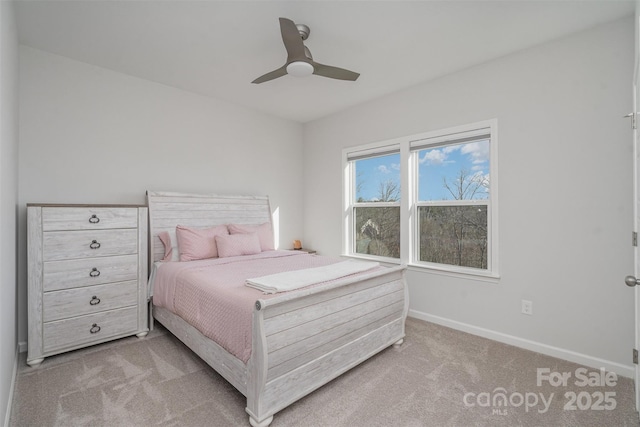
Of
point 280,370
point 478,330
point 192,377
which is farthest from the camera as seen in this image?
point 478,330

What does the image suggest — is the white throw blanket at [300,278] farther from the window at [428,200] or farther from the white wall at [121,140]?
the white wall at [121,140]

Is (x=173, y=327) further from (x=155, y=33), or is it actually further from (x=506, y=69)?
(x=506, y=69)

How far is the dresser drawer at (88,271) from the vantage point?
96.3 inches

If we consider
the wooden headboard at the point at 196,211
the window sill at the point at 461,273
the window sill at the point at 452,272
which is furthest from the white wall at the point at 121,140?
the window sill at the point at 461,273

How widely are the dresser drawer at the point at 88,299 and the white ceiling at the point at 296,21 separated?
6.78ft

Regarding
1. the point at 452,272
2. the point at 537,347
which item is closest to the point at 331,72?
the point at 452,272

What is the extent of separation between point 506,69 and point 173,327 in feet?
12.2

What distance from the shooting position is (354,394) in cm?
201

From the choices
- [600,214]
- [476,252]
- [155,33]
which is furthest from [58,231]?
[600,214]

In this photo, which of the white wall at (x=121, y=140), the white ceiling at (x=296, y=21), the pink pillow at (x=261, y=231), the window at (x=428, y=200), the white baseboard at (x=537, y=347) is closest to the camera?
the white ceiling at (x=296, y=21)

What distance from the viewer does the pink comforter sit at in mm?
1822

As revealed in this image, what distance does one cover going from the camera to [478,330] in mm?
2971

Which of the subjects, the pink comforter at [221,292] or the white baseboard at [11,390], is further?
the pink comforter at [221,292]

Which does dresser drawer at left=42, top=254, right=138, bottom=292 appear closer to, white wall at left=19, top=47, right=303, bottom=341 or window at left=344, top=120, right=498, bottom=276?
white wall at left=19, top=47, right=303, bottom=341
